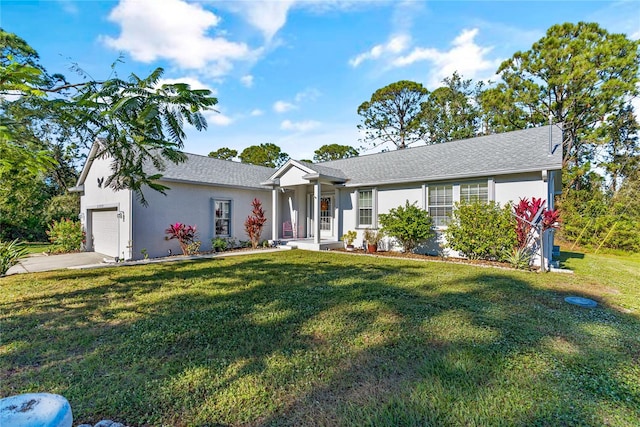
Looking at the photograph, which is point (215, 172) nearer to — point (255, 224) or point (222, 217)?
point (222, 217)

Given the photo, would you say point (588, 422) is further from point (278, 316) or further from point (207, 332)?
point (207, 332)

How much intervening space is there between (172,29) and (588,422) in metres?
8.82

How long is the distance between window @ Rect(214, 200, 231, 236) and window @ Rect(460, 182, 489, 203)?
1016 cm

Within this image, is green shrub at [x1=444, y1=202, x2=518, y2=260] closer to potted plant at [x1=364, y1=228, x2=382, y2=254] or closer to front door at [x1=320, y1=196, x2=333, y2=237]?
potted plant at [x1=364, y1=228, x2=382, y2=254]

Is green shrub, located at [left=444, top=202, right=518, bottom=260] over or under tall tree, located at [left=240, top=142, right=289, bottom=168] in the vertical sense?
under

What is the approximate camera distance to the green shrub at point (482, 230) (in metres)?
9.07

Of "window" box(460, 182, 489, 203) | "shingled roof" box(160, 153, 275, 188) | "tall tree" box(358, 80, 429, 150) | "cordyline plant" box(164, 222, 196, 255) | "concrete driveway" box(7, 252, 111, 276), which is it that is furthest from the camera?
"tall tree" box(358, 80, 429, 150)

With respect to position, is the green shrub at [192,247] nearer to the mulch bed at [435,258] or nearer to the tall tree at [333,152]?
the mulch bed at [435,258]

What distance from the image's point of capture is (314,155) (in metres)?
41.0

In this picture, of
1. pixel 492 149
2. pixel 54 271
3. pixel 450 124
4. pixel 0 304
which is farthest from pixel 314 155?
pixel 0 304

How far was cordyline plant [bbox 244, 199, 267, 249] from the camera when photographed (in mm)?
13609

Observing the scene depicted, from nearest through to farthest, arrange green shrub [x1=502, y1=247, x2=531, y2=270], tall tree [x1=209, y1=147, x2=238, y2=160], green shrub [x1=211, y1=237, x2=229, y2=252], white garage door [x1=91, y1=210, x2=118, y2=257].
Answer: green shrub [x1=502, y1=247, x2=531, y2=270] → white garage door [x1=91, y1=210, x2=118, y2=257] → green shrub [x1=211, y1=237, x2=229, y2=252] → tall tree [x1=209, y1=147, x2=238, y2=160]

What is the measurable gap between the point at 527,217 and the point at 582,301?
3633mm

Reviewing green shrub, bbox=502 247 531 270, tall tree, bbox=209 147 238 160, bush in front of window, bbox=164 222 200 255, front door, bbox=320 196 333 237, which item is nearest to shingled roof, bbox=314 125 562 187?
front door, bbox=320 196 333 237
